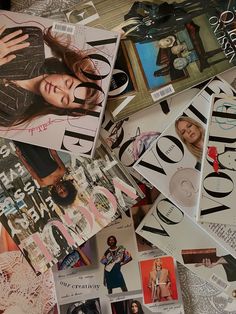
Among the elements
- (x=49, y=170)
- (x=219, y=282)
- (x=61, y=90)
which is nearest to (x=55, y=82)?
(x=61, y=90)

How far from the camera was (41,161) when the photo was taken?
72 cm

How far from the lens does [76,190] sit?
716 millimetres

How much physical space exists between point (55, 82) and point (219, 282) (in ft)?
1.18

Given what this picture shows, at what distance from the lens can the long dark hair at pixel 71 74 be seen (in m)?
0.71

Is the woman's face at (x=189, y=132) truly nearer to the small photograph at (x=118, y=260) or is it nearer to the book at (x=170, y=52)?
the book at (x=170, y=52)

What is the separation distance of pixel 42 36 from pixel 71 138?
15 centimetres

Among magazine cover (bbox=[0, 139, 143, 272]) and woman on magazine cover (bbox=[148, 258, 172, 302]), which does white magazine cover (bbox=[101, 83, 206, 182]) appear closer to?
magazine cover (bbox=[0, 139, 143, 272])

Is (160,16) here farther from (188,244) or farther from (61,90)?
(188,244)

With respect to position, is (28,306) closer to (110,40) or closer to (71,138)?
(71,138)

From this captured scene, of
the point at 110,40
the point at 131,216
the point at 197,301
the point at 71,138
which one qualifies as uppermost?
the point at 110,40

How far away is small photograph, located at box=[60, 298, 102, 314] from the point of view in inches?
28.9

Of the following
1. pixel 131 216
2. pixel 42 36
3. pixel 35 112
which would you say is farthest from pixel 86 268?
pixel 42 36

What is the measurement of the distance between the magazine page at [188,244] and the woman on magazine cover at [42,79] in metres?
0.18

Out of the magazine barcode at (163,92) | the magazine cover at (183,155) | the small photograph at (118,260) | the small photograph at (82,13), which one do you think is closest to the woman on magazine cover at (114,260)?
the small photograph at (118,260)
